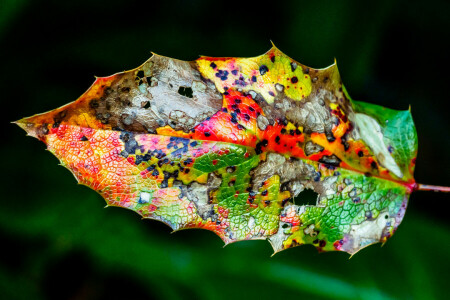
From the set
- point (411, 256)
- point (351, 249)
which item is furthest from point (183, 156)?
point (411, 256)

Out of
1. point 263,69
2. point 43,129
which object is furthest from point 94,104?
point 263,69

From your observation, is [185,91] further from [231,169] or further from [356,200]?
[356,200]

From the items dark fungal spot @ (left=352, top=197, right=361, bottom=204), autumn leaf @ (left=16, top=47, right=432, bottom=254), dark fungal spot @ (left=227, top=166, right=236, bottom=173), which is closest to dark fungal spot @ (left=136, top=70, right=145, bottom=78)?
autumn leaf @ (left=16, top=47, right=432, bottom=254)

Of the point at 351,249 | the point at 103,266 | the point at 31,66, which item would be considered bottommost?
the point at 103,266

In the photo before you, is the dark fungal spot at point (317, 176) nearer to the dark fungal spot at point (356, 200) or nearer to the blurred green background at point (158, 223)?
the dark fungal spot at point (356, 200)

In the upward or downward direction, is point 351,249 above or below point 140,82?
below

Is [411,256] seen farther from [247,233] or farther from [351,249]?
[247,233]

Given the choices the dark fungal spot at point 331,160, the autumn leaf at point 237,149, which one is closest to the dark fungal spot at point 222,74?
the autumn leaf at point 237,149
